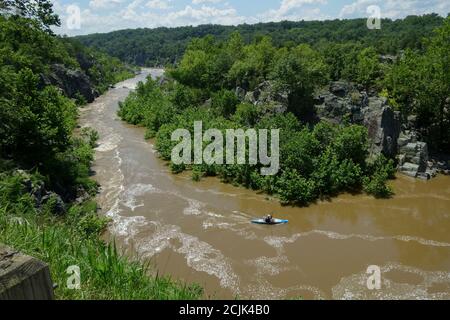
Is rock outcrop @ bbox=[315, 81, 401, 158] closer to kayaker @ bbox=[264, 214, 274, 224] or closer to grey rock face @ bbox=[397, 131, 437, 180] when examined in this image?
grey rock face @ bbox=[397, 131, 437, 180]

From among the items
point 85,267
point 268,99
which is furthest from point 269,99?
point 85,267

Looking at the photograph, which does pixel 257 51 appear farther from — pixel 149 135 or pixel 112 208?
pixel 112 208

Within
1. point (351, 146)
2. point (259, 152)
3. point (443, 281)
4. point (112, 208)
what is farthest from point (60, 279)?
point (351, 146)

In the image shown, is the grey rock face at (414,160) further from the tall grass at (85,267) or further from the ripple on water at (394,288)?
the tall grass at (85,267)

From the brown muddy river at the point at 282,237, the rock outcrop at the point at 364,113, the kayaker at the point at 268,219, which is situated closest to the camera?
the brown muddy river at the point at 282,237

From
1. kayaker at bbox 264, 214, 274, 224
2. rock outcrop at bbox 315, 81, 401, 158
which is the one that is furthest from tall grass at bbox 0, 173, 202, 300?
rock outcrop at bbox 315, 81, 401, 158

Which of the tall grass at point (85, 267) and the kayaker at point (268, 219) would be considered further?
the kayaker at point (268, 219)

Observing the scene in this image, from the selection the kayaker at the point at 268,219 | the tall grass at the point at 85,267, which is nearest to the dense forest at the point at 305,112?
the kayaker at the point at 268,219
